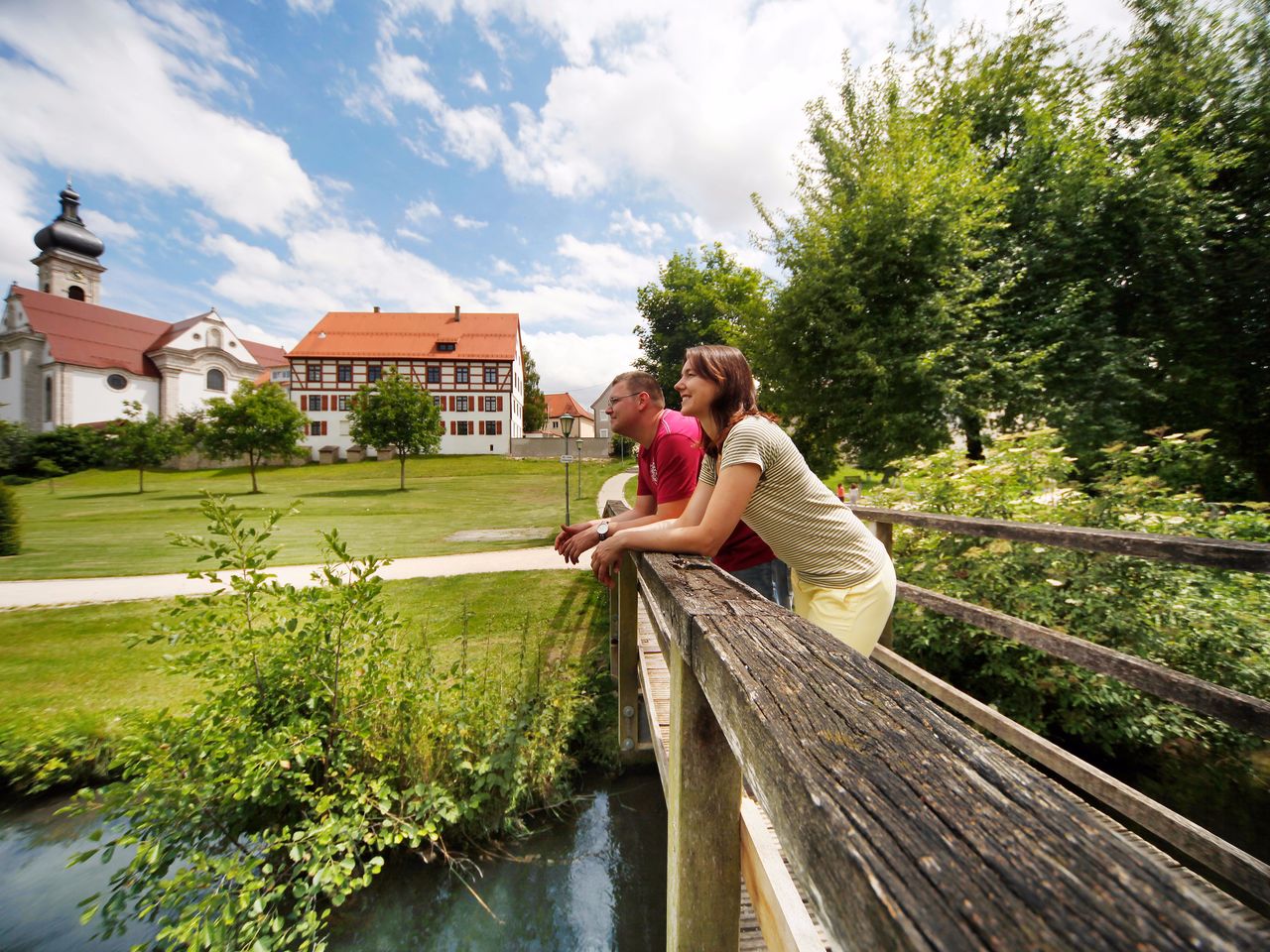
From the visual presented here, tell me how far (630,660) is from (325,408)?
53.4m

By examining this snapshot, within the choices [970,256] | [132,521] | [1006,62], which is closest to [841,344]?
[970,256]

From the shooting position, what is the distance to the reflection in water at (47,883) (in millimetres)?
3223

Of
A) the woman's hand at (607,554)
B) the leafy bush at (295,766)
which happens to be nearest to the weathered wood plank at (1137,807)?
the woman's hand at (607,554)

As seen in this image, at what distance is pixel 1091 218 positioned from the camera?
1212cm

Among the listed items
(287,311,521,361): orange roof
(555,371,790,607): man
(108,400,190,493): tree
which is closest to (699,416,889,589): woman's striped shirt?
(555,371,790,607): man

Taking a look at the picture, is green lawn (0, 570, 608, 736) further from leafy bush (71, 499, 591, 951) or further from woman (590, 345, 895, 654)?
woman (590, 345, 895, 654)

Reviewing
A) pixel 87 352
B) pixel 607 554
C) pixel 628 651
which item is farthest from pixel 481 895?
pixel 87 352

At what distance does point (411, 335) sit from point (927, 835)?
57.5m

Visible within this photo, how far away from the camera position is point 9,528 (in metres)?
11.9

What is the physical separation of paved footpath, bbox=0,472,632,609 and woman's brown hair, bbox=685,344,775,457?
306 inches

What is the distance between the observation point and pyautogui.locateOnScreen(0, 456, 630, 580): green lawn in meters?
12.1

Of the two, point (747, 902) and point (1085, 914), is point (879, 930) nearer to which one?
point (1085, 914)

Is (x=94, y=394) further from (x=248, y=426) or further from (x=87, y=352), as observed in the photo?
(x=248, y=426)

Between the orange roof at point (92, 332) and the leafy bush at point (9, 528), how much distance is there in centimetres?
4831
